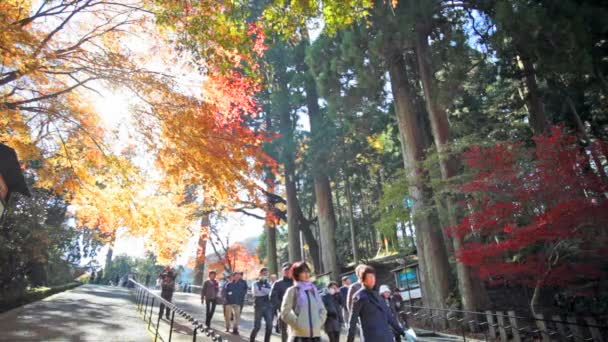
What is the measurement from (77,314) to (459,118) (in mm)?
15901

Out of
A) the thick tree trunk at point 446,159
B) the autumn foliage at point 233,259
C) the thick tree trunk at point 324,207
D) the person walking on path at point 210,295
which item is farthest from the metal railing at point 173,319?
the autumn foliage at point 233,259

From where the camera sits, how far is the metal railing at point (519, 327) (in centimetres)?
689

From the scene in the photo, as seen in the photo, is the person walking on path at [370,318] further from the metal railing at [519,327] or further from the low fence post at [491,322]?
the low fence post at [491,322]

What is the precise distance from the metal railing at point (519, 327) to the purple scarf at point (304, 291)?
5.12 m

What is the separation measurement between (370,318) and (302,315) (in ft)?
2.27

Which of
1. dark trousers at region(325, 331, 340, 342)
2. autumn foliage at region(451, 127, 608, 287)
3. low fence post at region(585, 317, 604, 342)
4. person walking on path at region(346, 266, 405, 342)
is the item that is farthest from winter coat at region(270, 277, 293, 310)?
low fence post at region(585, 317, 604, 342)

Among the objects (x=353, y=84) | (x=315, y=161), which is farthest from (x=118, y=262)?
(x=353, y=84)

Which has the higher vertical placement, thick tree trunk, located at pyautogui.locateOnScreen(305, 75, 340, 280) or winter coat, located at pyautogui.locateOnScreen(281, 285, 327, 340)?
thick tree trunk, located at pyautogui.locateOnScreen(305, 75, 340, 280)

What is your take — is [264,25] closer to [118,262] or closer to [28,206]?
[28,206]

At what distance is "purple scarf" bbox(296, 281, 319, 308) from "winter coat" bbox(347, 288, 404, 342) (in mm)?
421

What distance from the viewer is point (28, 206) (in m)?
14.0

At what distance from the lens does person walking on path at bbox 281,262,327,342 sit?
362 cm

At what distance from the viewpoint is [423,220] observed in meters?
11.4

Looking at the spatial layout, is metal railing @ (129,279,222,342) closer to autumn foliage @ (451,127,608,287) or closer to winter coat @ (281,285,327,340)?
winter coat @ (281,285,327,340)
